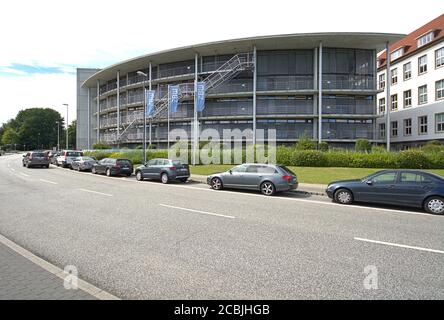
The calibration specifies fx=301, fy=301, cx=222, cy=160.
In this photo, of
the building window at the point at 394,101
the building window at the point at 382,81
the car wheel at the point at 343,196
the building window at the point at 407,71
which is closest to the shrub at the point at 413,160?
the car wheel at the point at 343,196

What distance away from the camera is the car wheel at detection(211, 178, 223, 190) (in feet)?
51.6

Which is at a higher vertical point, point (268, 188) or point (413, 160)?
point (413, 160)

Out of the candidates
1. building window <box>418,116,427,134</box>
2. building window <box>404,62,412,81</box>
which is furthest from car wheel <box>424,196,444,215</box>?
building window <box>404,62,412,81</box>

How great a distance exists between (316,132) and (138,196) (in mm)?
29153

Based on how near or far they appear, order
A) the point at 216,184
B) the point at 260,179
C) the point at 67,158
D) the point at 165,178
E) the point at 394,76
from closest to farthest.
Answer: the point at 260,179 < the point at 216,184 < the point at 165,178 < the point at 67,158 < the point at 394,76

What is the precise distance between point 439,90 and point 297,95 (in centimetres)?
1683

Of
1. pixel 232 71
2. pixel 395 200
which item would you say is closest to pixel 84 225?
pixel 395 200

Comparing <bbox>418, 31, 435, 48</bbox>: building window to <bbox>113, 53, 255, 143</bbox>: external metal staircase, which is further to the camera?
<bbox>418, 31, 435, 48</bbox>: building window

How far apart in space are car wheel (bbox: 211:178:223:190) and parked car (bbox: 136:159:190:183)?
3.70 metres

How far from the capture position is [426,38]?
129ft

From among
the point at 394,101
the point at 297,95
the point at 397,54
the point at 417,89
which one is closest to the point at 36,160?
the point at 297,95

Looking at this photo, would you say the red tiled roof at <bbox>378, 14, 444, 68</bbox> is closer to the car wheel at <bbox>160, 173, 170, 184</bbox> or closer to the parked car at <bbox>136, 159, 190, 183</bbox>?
the parked car at <bbox>136, 159, 190, 183</bbox>

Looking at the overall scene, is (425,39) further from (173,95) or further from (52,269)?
(52,269)

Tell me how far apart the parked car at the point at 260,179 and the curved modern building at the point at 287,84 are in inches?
887
